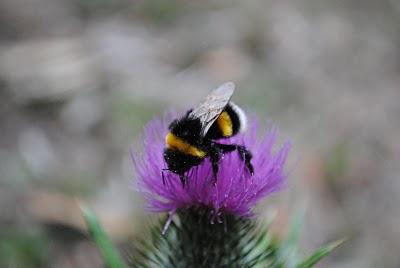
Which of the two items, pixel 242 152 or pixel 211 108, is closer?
pixel 211 108

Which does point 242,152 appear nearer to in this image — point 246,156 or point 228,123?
point 246,156

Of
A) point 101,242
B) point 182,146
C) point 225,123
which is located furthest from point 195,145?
point 101,242

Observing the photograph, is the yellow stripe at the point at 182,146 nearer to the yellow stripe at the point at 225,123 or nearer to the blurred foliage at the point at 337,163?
the yellow stripe at the point at 225,123

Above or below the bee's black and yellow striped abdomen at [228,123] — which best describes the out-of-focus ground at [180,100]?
above

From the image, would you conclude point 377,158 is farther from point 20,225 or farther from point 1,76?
point 1,76

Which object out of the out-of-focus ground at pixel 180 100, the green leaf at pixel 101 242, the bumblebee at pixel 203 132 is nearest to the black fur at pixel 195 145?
the bumblebee at pixel 203 132

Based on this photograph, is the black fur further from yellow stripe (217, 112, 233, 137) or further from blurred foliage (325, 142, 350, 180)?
blurred foliage (325, 142, 350, 180)

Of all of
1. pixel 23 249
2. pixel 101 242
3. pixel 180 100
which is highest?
pixel 180 100
